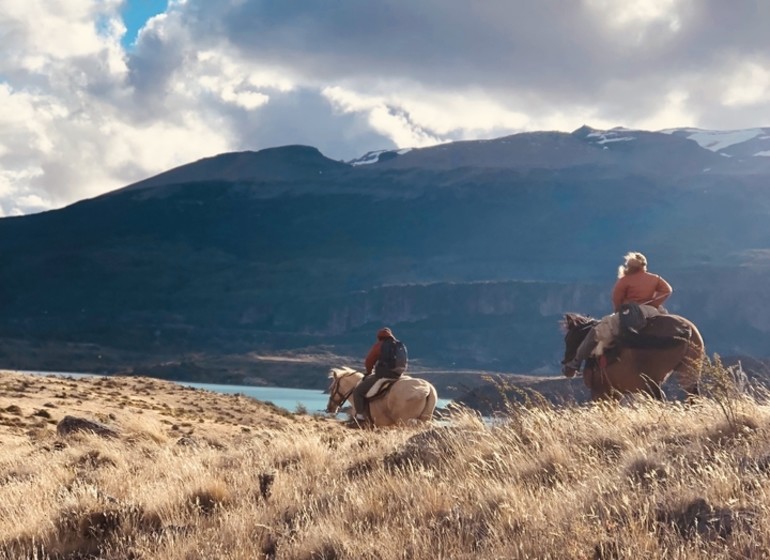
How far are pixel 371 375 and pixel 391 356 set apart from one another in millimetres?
497

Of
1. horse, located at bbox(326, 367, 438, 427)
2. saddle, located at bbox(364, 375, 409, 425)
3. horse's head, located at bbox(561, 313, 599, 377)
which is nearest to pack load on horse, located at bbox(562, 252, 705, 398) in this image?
horse's head, located at bbox(561, 313, 599, 377)

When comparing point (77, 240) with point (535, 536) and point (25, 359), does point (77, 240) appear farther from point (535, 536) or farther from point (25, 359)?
point (535, 536)

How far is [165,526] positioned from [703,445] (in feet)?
10.7

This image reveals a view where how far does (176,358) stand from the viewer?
100375mm

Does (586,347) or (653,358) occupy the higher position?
(586,347)

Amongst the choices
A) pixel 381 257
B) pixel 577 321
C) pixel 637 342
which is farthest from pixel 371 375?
pixel 381 257

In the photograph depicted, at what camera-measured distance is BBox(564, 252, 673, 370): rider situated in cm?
1224

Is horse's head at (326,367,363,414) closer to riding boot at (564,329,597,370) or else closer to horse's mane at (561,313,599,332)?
horse's mane at (561,313,599,332)

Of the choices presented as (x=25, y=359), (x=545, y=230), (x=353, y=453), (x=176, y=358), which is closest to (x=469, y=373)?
(x=176, y=358)

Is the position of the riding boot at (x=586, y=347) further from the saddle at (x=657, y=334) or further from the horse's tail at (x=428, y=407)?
the horse's tail at (x=428, y=407)

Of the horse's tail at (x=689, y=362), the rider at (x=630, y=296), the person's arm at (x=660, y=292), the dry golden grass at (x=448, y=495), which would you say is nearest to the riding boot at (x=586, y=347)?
the rider at (x=630, y=296)

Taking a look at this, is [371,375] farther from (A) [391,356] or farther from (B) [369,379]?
(A) [391,356]

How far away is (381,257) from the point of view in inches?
5743

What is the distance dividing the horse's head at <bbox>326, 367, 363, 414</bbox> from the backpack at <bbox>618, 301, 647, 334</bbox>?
17.9 ft
